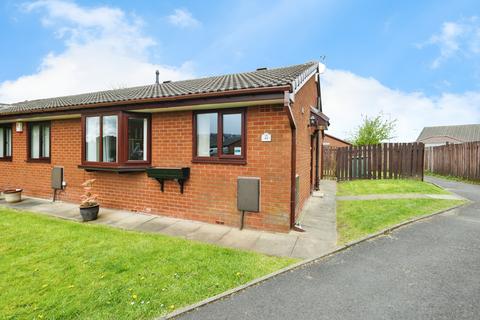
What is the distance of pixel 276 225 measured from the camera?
220 inches

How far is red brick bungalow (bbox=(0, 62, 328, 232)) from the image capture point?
18.1ft

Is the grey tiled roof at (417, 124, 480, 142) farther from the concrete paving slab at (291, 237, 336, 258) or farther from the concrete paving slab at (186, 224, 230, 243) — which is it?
the concrete paving slab at (186, 224, 230, 243)

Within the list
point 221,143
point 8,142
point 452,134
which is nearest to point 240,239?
point 221,143

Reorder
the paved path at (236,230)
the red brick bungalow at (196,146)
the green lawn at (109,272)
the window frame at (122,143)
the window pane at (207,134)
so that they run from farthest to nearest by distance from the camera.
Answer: the window frame at (122,143) < the window pane at (207,134) < the red brick bungalow at (196,146) < the paved path at (236,230) < the green lawn at (109,272)

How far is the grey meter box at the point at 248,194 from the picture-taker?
566cm

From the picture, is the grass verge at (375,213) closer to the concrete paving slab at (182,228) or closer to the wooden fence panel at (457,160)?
the concrete paving slab at (182,228)

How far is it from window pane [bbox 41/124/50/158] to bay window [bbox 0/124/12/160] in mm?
2241

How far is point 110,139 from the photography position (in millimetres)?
7004

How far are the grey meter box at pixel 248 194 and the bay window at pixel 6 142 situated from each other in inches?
411

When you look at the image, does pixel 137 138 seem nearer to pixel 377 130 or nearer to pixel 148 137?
pixel 148 137

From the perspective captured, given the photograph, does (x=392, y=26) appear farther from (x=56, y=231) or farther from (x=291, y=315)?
(x=56, y=231)

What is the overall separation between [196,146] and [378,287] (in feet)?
16.0

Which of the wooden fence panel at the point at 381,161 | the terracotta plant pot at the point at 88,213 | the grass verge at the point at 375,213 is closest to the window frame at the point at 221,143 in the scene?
the grass verge at the point at 375,213

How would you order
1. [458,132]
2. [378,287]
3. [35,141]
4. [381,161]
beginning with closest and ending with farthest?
1. [378,287]
2. [35,141]
3. [381,161]
4. [458,132]
